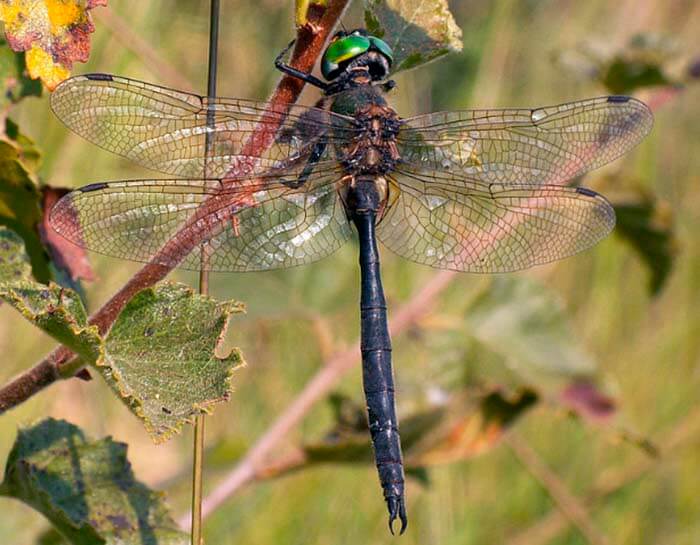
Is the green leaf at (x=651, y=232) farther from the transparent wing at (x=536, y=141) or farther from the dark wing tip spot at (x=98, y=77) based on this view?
the dark wing tip spot at (x=98, y=77)

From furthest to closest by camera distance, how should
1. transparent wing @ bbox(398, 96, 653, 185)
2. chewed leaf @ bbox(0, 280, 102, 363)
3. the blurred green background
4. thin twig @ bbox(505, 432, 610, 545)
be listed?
thin twig @ bbox(505, 432, 610, 545) → the blurred green background → transparent wing @ bbox(398, 96, 653, 185) → chewed leaf @ bbox(0, 280, 102, 363)

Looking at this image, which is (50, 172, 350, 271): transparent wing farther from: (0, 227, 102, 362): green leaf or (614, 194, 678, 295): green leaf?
(614, 194, 678, 295): green leaf

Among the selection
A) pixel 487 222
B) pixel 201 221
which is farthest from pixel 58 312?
pixel 487 222

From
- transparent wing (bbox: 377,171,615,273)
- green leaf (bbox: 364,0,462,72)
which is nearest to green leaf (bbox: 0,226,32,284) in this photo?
green leaf (bbox: 364,0,462,72)

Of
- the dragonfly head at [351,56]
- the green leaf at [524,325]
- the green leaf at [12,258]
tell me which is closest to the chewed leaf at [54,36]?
the green leaf at [12,258]

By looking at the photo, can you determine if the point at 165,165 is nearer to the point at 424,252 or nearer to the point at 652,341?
the point at 424,252

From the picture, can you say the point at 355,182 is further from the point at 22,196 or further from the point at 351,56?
the point at 22,196
